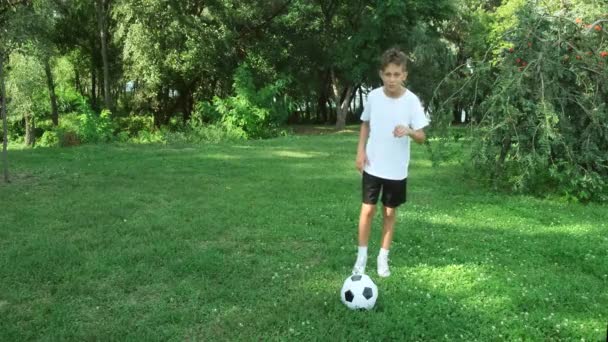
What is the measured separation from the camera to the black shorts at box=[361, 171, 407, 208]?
431cm

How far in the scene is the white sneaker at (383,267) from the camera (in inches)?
177

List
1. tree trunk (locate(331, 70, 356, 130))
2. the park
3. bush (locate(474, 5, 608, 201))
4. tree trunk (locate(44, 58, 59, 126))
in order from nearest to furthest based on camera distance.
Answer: the park → bush (locate(474, 5, 608, 201)) → tree trunk (locate(44, 58, 59, 126)) → tree trunk (locate(331, 70, 356, 130))

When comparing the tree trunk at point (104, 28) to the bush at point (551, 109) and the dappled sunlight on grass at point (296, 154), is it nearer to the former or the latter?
the dappled sunlight on grass at point (296, 154)

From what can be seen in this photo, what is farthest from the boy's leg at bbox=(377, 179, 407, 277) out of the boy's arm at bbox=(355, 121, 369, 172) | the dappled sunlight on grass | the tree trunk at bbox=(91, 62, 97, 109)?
the tree trunk at bbox=(91, 62, 97, 109)

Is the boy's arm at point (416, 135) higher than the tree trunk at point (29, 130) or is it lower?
higher

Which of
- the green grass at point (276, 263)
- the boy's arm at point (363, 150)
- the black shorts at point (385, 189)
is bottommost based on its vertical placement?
the green grass at point (276, 263)

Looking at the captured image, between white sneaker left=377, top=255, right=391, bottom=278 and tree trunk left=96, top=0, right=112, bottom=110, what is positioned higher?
tree trunk left=96, top=0, right=112, bottom=110

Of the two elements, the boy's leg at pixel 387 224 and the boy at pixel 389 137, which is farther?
the boy's leg at pixel 387 224

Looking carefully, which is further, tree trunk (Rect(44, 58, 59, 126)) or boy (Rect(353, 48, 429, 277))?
tree trunk (Rect(44, 58, 59, 126))

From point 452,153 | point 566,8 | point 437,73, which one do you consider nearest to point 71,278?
point 452,153

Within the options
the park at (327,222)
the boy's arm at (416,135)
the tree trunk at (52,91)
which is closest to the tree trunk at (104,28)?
the tree trunk at (52,91)

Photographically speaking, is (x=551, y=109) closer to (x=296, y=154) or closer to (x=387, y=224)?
(x=387, y=224)

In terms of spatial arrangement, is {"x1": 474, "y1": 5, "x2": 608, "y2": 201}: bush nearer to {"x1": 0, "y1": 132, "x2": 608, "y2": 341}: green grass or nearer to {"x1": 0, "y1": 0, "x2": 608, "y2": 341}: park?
{"x1": 0, "y1": 0, "x2": 608, "y2": 341}: park

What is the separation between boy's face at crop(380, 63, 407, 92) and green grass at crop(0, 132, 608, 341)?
5.41 feet
